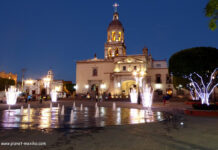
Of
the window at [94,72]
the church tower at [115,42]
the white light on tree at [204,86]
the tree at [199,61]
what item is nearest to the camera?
the tree at [199,61]

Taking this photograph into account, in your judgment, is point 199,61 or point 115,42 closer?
point 199,61

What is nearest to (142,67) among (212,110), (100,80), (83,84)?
(100,80)

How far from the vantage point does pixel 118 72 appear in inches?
1844

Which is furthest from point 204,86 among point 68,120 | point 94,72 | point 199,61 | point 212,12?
point 94,72

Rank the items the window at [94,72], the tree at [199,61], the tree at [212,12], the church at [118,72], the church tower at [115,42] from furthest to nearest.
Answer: the church tower at [115,42], the window at [94,72], the church at [118,72], the tree at [199,61], the tree at [212,12]

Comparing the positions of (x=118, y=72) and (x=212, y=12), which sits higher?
(x=118, y=72)

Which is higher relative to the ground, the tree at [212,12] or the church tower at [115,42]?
the church tower at [115,42]

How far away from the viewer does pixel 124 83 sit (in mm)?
49000

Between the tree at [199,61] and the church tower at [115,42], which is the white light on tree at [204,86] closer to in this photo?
the tree at [199,61]

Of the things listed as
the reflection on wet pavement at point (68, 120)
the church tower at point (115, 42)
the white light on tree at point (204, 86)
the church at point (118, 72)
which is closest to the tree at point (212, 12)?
the reflection on wet pavement at point (68, 120)

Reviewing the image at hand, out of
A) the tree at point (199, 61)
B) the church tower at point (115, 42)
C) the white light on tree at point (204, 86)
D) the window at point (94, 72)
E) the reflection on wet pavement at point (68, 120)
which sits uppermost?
the church tower at point (115, 42)

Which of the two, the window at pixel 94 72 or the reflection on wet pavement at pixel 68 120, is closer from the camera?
the reflection on wet pavement at pixel 68 120

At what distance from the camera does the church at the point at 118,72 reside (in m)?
46.3

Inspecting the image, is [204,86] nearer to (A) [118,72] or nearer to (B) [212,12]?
(B) [212,12]
